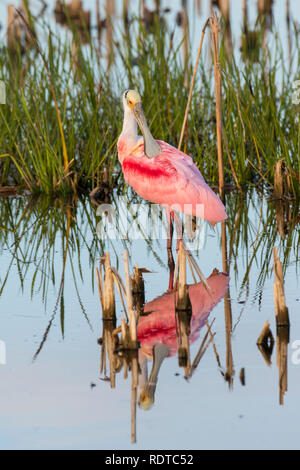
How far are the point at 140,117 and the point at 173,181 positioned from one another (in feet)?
2.30

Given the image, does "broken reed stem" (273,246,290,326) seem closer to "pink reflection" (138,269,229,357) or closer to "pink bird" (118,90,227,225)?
"pink reflection" (138,269,229,357)

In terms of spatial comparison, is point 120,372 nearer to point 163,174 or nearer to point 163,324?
point 163,324

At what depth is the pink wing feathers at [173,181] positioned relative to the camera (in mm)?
8086

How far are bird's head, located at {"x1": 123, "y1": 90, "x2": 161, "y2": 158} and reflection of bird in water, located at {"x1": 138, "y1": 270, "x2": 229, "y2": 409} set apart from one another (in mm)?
1130

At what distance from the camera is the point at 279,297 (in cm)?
595

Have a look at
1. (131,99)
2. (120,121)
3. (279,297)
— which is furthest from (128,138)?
(120,121)

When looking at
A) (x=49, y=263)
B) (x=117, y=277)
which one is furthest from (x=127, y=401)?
(x=49, y=263)

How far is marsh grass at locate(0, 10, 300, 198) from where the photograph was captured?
10648 millimetres

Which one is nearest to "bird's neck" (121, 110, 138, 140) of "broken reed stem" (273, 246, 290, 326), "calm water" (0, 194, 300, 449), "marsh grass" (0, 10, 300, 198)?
"calm water" (0, 194, 300, 449)

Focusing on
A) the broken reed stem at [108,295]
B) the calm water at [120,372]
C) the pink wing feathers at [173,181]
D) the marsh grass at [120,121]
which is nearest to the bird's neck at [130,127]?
the pink wing feathers at [173,181]

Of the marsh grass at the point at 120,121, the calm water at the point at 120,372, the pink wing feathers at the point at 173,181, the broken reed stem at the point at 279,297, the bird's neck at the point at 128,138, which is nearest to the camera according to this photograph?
the calm water at the point at 120,372

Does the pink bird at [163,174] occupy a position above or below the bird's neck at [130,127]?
below

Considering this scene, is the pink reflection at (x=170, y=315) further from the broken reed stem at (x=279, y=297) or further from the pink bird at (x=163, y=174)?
the pink bird at (x=163, y=174)

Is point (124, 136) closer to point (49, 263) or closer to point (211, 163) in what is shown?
point (49, 263)
